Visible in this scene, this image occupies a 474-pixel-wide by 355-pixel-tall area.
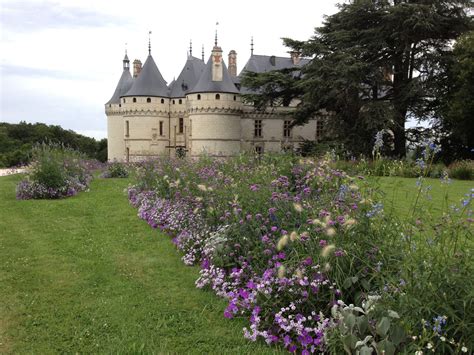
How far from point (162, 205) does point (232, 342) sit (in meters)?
4.62

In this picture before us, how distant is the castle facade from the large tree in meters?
8.30

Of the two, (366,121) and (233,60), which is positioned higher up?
(233,60)

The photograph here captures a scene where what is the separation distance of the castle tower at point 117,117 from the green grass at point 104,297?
30145mm

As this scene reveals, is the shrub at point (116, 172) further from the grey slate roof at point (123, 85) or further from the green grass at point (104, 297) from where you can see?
the grey slate roof at point (123, 85)

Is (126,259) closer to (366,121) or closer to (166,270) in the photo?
(166,270)

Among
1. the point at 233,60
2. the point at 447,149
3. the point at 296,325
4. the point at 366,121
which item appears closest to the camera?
the point at 296,325

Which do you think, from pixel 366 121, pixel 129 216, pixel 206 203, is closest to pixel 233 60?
pixel 366 121

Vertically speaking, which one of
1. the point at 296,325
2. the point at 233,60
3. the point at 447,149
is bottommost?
the point at 296,325

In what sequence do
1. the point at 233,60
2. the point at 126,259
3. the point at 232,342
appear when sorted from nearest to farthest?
1. the point at 232,342
2. the point at 126,259
3. the point at 233,60

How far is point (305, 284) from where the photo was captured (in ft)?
10.1

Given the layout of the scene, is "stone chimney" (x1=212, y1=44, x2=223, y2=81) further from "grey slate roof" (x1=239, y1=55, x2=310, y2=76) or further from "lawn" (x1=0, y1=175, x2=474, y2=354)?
"lawn" (x1=0, y1=175, x2=474, y2=354)

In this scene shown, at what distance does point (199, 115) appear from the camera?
29.5 m

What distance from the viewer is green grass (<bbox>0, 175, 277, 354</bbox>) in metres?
3.26

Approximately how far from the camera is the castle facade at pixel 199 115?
29.5m
